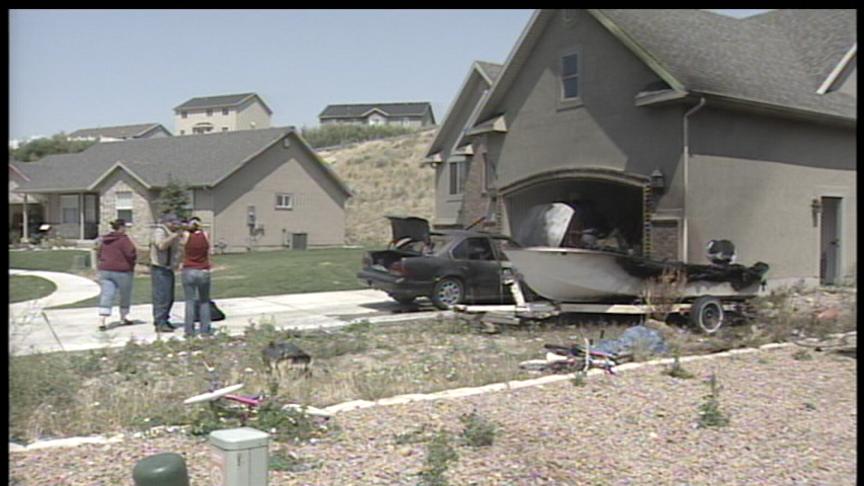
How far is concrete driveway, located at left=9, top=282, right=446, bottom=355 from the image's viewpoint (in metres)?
11.8

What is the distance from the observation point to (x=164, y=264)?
1260cm

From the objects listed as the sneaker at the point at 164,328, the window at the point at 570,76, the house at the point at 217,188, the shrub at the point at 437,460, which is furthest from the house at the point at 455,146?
the shrub at the point at 437,460

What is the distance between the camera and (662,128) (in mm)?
15820

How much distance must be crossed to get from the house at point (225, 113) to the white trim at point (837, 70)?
74784mm

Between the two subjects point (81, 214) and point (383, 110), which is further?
point (383, 110)

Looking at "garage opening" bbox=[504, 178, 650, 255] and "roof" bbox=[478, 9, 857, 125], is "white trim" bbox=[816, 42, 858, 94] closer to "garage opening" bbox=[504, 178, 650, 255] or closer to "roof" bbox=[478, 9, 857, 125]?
"roof" bbox=[478, 9, 857, 125]

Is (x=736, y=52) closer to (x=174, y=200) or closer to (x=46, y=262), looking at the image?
(x=46, y=262)

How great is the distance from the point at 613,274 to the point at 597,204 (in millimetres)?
7285

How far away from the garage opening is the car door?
250 centimetres

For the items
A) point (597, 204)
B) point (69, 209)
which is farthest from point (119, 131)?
point (597, 204)

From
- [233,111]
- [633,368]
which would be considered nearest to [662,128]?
[633,368]

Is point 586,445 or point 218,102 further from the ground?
point 218,102

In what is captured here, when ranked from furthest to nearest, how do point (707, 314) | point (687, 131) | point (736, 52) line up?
1. point (736, 52)
2. point (687, 131)
3. point (707, 314)

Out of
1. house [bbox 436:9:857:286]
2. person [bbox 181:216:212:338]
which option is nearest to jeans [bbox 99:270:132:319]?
person [bbox 181:216:212:338]
